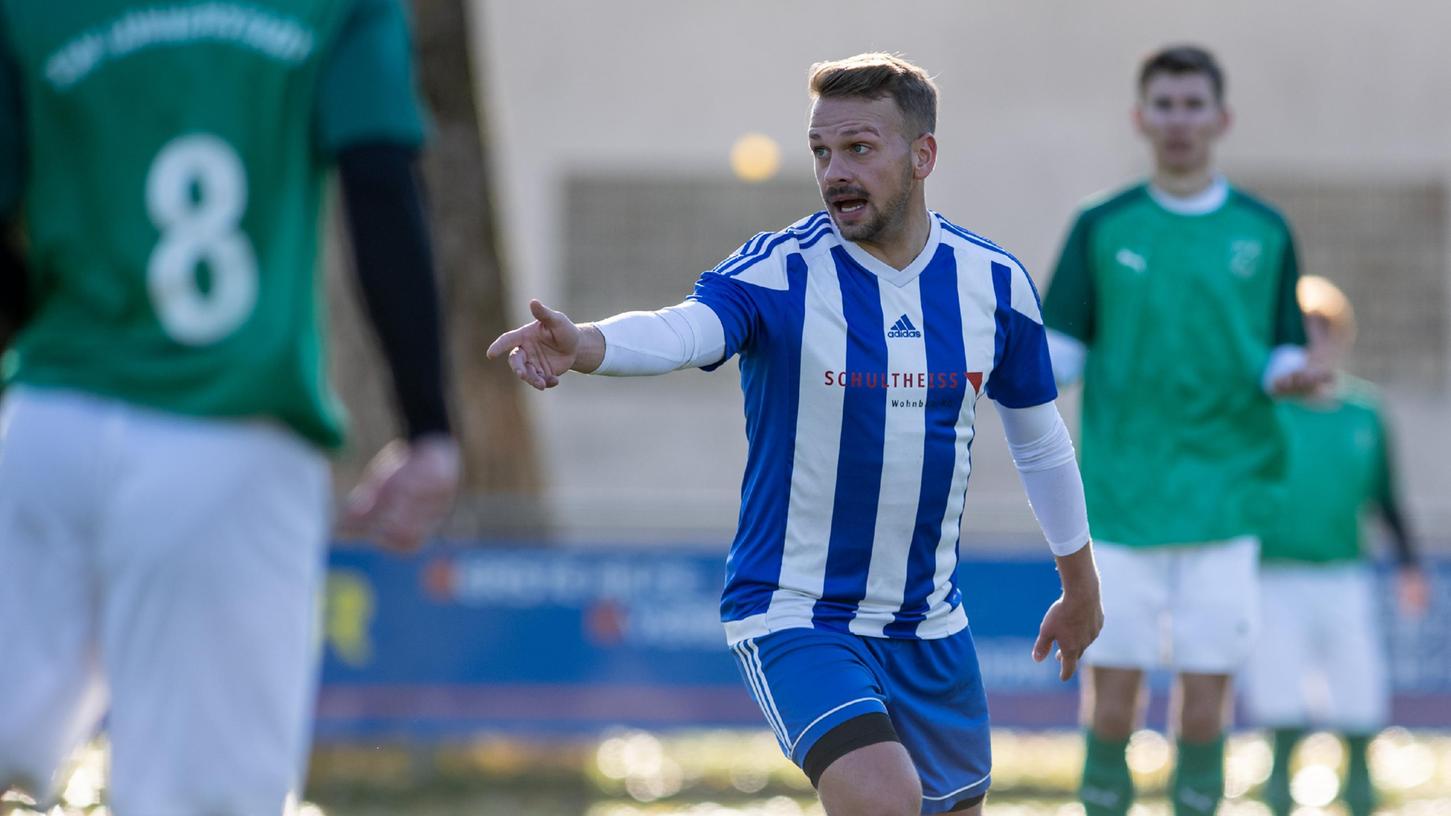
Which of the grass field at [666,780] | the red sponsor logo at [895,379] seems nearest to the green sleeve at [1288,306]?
the red sponsor logo at [895,379]

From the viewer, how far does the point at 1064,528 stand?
5191 millimetres

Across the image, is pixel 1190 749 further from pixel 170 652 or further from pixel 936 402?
pixel 170 652

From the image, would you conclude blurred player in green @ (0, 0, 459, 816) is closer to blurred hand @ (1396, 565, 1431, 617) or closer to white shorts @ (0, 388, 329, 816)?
white shorts @ (0, 388, 329, 816)

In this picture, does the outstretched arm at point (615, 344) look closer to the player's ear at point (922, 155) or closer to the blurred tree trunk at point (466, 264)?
the player's ear at point (922, 155)

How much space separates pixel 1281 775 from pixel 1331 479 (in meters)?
1.47

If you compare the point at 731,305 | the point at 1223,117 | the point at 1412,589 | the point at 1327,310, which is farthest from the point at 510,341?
the point at 1412,589

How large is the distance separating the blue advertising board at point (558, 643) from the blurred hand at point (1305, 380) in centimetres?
447

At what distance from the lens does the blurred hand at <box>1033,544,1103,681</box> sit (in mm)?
5168

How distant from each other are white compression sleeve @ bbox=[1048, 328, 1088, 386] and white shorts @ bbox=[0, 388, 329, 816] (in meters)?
3.91

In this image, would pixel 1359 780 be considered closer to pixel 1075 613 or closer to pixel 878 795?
pixel 1075 613

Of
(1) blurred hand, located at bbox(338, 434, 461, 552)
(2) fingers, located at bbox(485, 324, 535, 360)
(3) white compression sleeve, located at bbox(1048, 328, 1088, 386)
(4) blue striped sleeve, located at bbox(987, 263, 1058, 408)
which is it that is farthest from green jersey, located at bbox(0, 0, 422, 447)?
(3) white compression sleeve, located at bbox(1048, 328, 1088, 386)

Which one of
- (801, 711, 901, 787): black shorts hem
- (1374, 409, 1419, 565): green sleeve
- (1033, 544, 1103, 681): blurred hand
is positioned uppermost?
(1033, 544, 1103, 681): blurred hand

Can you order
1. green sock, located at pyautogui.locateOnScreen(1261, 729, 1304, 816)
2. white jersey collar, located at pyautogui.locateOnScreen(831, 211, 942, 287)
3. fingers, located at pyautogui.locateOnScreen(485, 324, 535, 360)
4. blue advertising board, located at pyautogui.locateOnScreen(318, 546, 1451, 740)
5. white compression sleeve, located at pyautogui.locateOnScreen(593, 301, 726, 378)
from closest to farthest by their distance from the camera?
1. fingers, located at pyautogui.locateOnScreen(485, 324, 535, 360)
2. white compression sleeve, located at pyautogui.locateOnScreen(593, 301, 726, 378)
3. white jersey collar, located at pyautogui.locateOnScreen(831, 211, 942, 287)
4. green sock, located at pyautogui.locateOnScreen(1261, 729, 1304, 816)
5. blue advertising board, located at pyautogui.locateOnScreen(318, 546, 1451, 740)

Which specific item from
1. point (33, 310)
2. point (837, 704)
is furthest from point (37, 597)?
point (837, 704)
